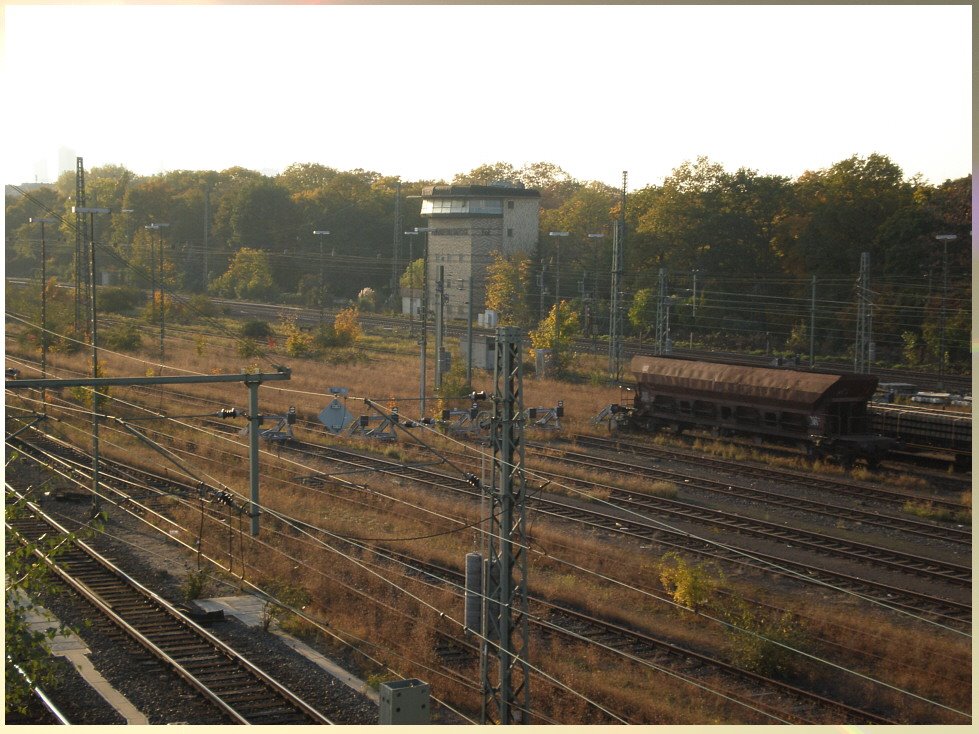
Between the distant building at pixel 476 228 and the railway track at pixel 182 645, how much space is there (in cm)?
3640

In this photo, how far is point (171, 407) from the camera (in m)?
26.3

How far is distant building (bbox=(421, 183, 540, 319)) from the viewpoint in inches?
1988

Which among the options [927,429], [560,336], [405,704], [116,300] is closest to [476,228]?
[116,300]

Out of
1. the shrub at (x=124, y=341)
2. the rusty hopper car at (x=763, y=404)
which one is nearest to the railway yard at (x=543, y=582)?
the rusty hopper car at (x=763, y=404)

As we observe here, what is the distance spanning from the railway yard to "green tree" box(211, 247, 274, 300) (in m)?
33.3

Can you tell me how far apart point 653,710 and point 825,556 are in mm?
5548

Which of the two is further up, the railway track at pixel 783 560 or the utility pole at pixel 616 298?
the utility pole at pixel 616 298

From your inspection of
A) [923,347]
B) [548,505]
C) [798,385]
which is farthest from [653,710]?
[923,347]

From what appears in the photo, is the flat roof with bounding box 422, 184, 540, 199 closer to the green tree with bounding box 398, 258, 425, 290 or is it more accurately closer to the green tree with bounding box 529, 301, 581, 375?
the green tree with bounding box 398, 258, 425, 290

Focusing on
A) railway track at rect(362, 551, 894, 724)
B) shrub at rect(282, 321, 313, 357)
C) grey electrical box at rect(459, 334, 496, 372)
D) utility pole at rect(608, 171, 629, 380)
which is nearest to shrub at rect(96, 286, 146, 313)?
shrub at rect(282, 321, 313, 357)

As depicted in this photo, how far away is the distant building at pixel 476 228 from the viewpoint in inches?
1988

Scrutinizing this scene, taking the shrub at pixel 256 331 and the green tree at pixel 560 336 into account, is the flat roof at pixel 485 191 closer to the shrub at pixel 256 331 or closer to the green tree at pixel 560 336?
the shrub at pixel 256 331

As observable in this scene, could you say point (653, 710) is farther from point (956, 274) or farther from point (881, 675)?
point (956, 274)

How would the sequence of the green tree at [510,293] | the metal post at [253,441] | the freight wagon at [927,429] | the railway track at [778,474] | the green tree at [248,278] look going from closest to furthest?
the metal post at [253,441] → the railway track at [778,474] → the freight wagon at [927,429] → the green tree at [510,293] → the green tree at [248,278]
